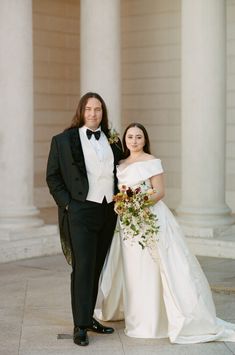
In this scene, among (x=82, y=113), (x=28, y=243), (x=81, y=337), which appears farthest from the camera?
(x=28, y=243)

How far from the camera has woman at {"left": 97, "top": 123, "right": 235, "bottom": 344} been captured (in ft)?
33.9

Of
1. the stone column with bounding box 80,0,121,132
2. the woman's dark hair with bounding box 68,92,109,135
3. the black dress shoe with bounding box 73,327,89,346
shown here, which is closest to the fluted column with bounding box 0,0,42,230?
the stone column with bounding box 80,0,121,132

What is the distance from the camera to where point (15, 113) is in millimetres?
16734

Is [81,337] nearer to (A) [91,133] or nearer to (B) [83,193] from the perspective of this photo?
(B) [83,193]

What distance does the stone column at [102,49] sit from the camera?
1755cm

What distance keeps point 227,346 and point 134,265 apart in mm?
1393

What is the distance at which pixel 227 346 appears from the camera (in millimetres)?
10125

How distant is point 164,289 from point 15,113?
282 inches

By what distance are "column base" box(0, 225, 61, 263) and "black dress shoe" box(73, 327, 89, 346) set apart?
6.01m

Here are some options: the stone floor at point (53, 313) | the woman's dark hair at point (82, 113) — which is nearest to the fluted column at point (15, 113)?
the stone floor at point (53, 313)

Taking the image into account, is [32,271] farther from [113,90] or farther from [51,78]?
[51,78]

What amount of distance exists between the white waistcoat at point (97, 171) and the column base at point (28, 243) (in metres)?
6.06

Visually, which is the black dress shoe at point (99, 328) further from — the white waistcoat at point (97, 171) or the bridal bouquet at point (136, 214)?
the white waistcoat at point (97, 171)

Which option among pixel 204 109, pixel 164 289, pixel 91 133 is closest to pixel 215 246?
pixel 204 109
